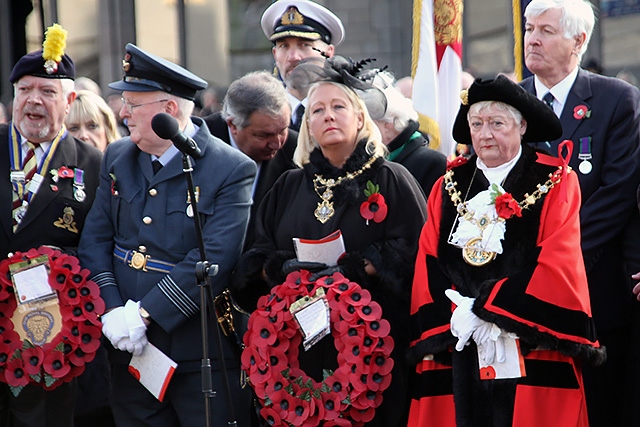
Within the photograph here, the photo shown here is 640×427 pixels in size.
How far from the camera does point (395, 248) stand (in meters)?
5.62

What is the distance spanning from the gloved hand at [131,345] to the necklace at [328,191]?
3.60 ft

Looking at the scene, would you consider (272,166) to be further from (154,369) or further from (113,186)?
(154,369)

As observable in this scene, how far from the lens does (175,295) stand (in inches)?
224

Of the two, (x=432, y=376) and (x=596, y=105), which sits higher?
(x=596, y=105)

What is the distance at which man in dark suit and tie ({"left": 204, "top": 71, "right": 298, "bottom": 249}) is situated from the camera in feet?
21.4

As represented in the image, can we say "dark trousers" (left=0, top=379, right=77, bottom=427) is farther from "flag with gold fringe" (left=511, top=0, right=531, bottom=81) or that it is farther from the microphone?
"flag with gold fringe" (left=511, top=0, right=531, bottom=81)

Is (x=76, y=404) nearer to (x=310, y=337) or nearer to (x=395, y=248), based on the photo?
→ (x=310, y=337)

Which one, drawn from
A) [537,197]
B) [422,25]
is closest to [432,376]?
[537,197]

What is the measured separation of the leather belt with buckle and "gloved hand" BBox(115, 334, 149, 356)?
1.18 feet

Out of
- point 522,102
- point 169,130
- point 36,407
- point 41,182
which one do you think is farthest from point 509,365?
point 41,182

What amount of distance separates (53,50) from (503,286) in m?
2.95

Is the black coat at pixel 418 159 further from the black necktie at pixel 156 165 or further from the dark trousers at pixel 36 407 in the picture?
the dark trousers at pixel 36 407

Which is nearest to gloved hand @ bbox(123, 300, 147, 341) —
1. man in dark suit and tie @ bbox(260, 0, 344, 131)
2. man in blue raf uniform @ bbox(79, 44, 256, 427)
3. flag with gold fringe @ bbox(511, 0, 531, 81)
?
man in blue raf uniform @ bbox(79, 44, 256, 427)

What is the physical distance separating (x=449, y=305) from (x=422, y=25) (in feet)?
10.1
